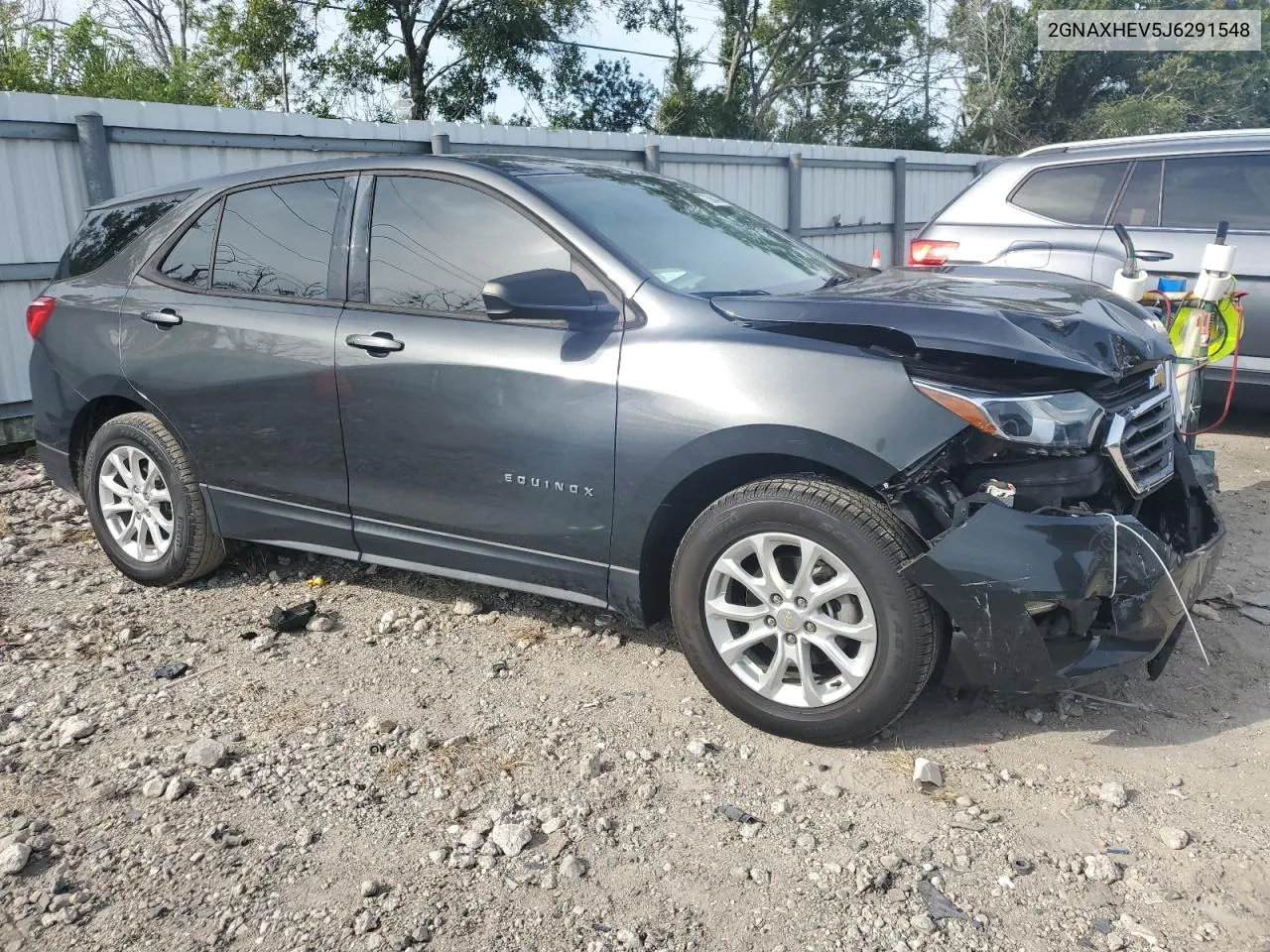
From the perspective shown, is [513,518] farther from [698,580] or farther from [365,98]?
[365,98]

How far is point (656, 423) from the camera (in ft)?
11.0

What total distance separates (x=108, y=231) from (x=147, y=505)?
127 centimetres

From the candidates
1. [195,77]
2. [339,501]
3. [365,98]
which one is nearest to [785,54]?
[365,98]

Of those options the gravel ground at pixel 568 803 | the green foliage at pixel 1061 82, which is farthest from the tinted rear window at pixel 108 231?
the green foliage at pixel 1061 82

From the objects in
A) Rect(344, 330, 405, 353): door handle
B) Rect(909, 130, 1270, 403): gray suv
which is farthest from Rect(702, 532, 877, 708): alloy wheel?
Rect(909, 130, 1270, 403): gray suv

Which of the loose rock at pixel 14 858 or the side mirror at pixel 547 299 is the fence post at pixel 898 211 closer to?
the side mirror at pixel 547 299

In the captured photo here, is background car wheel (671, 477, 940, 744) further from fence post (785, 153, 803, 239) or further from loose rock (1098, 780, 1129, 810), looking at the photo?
fence post (785, 153, 803, 239)

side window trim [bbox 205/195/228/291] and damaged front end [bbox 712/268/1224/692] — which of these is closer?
damaged front end [bbox 712/268/1224/692]

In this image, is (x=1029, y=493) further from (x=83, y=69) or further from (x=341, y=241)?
(x=83, y=69)

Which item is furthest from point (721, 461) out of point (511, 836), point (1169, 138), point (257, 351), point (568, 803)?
point (1169, 138)

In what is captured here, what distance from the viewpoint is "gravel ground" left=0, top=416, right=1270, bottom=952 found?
2527 millimetres

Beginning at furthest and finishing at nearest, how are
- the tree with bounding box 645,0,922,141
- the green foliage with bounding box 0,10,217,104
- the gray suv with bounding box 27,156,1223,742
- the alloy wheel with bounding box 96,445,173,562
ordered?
the tree with bounding box 645,0,922,141, the green foliage with bounding box 0,10,217,104, the alloy wheel with bounding box 96,445,173,562, the gray suv with bounding box 27,156,1223,742

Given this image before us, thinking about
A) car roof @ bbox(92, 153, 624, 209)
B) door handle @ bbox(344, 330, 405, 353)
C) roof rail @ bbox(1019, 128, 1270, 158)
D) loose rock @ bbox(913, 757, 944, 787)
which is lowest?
loose rock @ bbox(913, 757, 944, 787)

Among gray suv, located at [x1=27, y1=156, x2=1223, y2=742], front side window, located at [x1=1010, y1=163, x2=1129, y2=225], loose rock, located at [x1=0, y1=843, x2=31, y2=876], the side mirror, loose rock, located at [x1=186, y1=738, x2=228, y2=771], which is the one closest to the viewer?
loose rock, located at [x1=0, y1=843, x2=31, y2=876]
